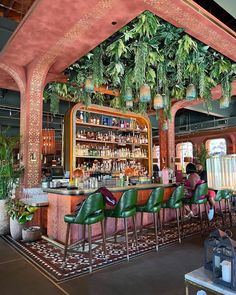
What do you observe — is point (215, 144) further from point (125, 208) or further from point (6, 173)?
point (6, 173)

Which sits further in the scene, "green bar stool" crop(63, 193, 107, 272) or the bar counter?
the bar counter

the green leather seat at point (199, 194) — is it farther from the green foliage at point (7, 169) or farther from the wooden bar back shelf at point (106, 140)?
the green foliage at point (7, 169)

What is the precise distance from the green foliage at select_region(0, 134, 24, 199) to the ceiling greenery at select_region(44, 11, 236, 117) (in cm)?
Result: 174

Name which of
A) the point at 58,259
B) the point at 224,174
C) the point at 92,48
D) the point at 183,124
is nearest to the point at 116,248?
the point at 58,259

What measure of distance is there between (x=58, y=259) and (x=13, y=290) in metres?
0.95

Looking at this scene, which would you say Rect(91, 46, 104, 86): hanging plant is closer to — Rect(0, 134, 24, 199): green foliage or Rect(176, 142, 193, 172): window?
Rect(0, 134, 24, 199): green foliage

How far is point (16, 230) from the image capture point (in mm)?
4742

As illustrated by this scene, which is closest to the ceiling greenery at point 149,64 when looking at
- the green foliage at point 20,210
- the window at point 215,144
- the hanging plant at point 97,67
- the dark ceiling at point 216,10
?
the hanging plant at point 97,67

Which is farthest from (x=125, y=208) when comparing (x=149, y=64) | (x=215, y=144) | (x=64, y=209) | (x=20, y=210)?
(x=215, y=144)

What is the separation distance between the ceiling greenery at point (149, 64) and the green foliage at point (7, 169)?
5.69 ft

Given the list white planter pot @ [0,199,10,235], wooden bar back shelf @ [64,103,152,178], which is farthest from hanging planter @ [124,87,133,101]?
white planter pot @ [0,199,10,235]

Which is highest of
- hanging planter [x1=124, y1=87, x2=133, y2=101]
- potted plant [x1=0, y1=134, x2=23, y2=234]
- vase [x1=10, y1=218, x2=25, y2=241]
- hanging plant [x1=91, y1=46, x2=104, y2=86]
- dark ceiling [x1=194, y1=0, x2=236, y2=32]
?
dark ceiling [x1=194, y1=0, x2=236, y2=32]

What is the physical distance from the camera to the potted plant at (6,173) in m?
5.09

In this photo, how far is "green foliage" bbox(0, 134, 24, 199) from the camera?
16.7 feet
